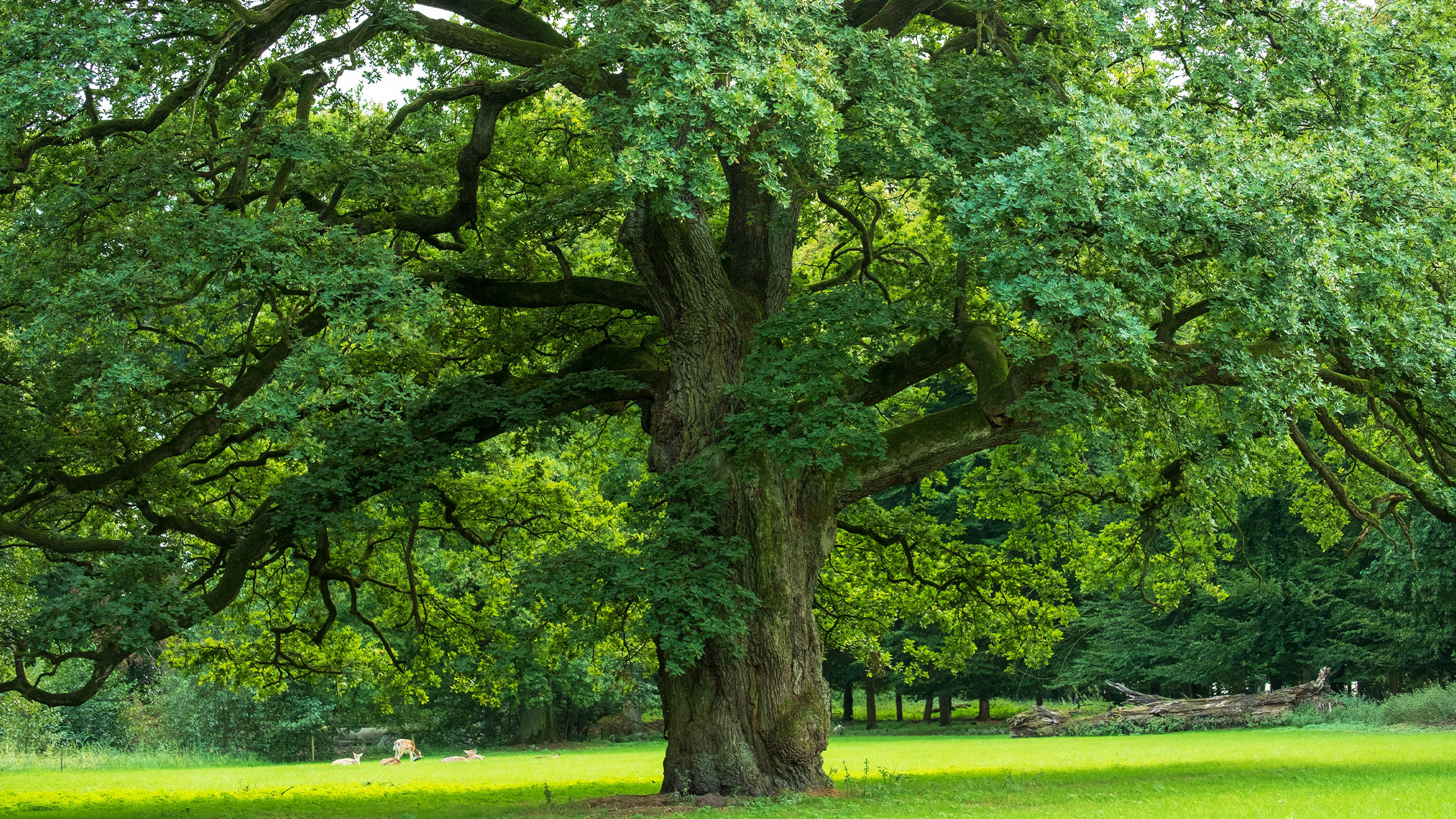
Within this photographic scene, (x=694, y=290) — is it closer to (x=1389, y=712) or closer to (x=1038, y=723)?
(x=1038, y=723)

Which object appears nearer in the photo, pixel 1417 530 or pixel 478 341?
pixel 478 341

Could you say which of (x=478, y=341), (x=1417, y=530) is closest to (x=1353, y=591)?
(x=1417, y=530)

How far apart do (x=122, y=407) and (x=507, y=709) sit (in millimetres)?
30775

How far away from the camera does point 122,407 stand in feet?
40.7

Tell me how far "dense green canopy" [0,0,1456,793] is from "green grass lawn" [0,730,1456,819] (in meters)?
2.13

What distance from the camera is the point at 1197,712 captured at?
32.5 meters

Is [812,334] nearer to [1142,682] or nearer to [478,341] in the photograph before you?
[478,341]

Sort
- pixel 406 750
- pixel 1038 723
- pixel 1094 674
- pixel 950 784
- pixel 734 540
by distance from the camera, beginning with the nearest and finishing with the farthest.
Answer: pixel 734 540, pixel 950 784, pixel 406 750, pixel 1038 723, pixel 1094 674

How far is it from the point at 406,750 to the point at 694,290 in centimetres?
2306

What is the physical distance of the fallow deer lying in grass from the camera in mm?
30834

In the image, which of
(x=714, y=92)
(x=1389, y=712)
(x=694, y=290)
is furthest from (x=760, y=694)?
(x=1389, y=712)


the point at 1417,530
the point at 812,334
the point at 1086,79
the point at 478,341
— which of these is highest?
the point at 1086,79

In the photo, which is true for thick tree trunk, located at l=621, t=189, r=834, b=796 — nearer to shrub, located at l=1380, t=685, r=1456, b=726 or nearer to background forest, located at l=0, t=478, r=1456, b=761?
background forest, located at l=0, t=478, r=1456, b=761

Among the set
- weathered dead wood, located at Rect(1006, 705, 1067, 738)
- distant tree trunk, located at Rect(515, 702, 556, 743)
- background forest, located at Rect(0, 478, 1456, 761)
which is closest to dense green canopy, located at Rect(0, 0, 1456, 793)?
background forest, located at Rect(0, 478, 1456, 761)
